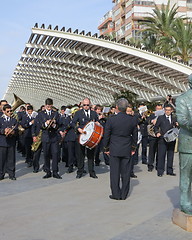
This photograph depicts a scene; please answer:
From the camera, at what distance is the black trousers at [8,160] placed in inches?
369

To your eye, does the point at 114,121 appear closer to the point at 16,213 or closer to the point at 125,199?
the point at 125,199

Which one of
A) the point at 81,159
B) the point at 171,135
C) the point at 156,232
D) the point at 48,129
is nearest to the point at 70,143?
the point at 81,159

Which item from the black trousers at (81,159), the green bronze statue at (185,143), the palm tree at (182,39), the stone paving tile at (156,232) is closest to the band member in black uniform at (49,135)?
the black trousers at (81,159)

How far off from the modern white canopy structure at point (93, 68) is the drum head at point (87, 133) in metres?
17.6

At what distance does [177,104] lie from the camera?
187 inches

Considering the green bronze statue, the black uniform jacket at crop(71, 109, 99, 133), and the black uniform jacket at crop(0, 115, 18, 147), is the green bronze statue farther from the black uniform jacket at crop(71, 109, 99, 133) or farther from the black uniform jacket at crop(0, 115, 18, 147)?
the black uniform jacket at crop(0, 115, 18, 147)

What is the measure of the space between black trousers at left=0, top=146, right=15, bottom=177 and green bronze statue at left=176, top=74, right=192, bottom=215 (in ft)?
17.9

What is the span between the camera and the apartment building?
6444 centimetres

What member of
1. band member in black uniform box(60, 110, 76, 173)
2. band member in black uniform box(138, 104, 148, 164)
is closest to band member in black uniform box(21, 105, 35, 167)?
band member in black uniform box(60, 110, 76, 173)

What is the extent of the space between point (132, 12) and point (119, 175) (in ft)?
200

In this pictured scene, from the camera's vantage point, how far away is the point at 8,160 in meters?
9.47

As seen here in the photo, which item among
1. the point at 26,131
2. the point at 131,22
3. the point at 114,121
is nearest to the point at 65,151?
the point at 26,131

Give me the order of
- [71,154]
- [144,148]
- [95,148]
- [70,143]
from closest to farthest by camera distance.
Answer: [95,148] < [71,154] < [70,143] < [144,148]

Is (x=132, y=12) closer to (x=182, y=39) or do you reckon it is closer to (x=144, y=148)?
(x=182, y=39)
